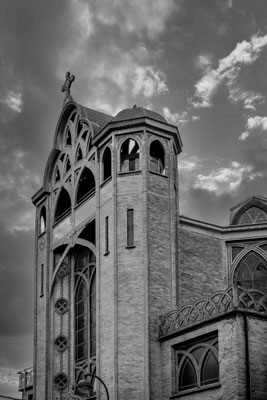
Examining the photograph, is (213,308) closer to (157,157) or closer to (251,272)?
(251,272)

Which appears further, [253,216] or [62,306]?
[253,216]

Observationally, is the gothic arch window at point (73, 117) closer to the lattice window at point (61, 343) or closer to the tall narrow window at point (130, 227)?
the tall narrow window at point (130, 227)

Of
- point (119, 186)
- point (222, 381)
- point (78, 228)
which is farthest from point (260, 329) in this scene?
point (78, 228)

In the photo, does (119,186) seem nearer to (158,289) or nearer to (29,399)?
(158,289)

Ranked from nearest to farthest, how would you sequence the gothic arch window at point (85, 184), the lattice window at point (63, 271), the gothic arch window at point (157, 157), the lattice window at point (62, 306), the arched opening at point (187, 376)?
the arched opening at point (187, 376) < the gothic arch window at point (157, 157) < the gothic arch window at point (85, 184) < the lattice window at point (62, 306) < the lattice window at point (63, 271)

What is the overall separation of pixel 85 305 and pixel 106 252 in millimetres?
5060

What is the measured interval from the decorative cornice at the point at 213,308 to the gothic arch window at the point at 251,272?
4878 mm

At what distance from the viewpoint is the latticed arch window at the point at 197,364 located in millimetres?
30578

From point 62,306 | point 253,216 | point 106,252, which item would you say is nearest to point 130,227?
point 106,252

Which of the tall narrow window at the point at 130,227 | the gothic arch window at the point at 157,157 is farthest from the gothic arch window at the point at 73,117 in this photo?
the tall narrow window at the point at 130,227

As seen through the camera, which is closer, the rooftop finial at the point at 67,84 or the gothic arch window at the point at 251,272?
the gothic arch window at the point at 251,272

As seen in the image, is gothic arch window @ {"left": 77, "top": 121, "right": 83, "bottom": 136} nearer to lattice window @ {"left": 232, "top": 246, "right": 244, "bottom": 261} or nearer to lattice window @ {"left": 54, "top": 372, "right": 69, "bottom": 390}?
lattice window @ {"left": 232, "top": 246, "right": 244, "bottom": 261}

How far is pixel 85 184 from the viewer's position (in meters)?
42.2

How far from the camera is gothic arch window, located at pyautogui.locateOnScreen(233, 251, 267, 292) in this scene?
3812 centimetres
